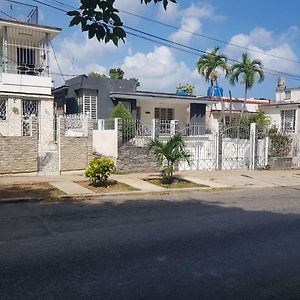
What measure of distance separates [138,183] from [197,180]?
267 cm

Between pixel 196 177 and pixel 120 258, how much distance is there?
10851mm

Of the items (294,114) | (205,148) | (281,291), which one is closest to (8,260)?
(281,291)

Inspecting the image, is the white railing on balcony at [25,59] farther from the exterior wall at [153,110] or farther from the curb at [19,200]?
the curb at [19,200]

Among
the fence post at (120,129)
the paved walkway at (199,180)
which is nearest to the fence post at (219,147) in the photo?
the paved walkway at (199,180)

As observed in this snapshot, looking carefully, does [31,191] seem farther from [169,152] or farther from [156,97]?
[156,97]

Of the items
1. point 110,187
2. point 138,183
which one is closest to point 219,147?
point 138,183

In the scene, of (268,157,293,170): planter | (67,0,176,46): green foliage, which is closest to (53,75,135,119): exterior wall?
(268,157,293,170): planter

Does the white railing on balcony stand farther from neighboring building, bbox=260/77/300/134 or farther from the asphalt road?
neighboring building, bbox=260/77/300/134

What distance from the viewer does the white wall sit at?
647 inches

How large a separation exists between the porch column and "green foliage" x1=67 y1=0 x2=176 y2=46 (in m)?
22.5

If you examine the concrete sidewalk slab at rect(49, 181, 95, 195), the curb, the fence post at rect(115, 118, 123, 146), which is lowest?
the curb

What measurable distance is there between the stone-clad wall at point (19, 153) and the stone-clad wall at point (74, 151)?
109 cm

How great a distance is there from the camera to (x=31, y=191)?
11.3 m

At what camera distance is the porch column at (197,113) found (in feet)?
87.8
